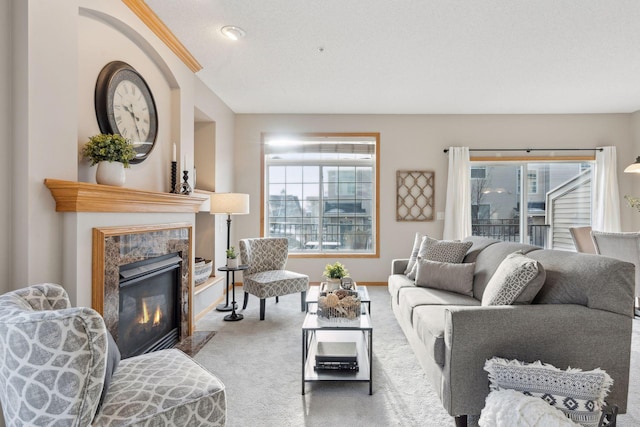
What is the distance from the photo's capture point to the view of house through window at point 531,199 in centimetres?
485

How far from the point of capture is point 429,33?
8.47ft

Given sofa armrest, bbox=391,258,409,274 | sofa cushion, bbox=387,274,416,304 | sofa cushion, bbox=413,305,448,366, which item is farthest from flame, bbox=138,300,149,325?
sofa armrest, bbox=391,258,409,274

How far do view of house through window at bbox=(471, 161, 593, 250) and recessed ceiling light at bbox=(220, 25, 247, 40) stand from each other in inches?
147

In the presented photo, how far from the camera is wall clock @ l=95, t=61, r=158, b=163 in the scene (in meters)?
2.01

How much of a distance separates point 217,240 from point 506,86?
3828mm

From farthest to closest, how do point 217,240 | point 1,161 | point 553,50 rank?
point 217,240, point 553,50, point 1,161

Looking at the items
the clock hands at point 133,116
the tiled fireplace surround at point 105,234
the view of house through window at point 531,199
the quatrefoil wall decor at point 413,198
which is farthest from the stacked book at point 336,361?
the view of house through window at point 531,199

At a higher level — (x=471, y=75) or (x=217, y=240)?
(x=471, y=75)

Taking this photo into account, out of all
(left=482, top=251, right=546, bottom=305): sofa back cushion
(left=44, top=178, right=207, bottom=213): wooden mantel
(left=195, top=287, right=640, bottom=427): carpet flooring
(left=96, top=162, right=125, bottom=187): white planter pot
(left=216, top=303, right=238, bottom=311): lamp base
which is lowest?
(left=195, top=287, right=640, bottom=427): carpet flooring

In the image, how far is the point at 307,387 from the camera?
2.07 metres

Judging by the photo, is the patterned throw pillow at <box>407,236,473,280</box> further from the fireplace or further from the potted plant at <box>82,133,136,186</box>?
the potted plant at <box>82,133,136,186</box>

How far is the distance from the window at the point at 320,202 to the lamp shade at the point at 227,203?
1.42 m

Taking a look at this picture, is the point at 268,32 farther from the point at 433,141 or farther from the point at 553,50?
the point at 433,141

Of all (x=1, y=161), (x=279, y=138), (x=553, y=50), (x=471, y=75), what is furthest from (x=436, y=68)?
(x=1, y=161)
